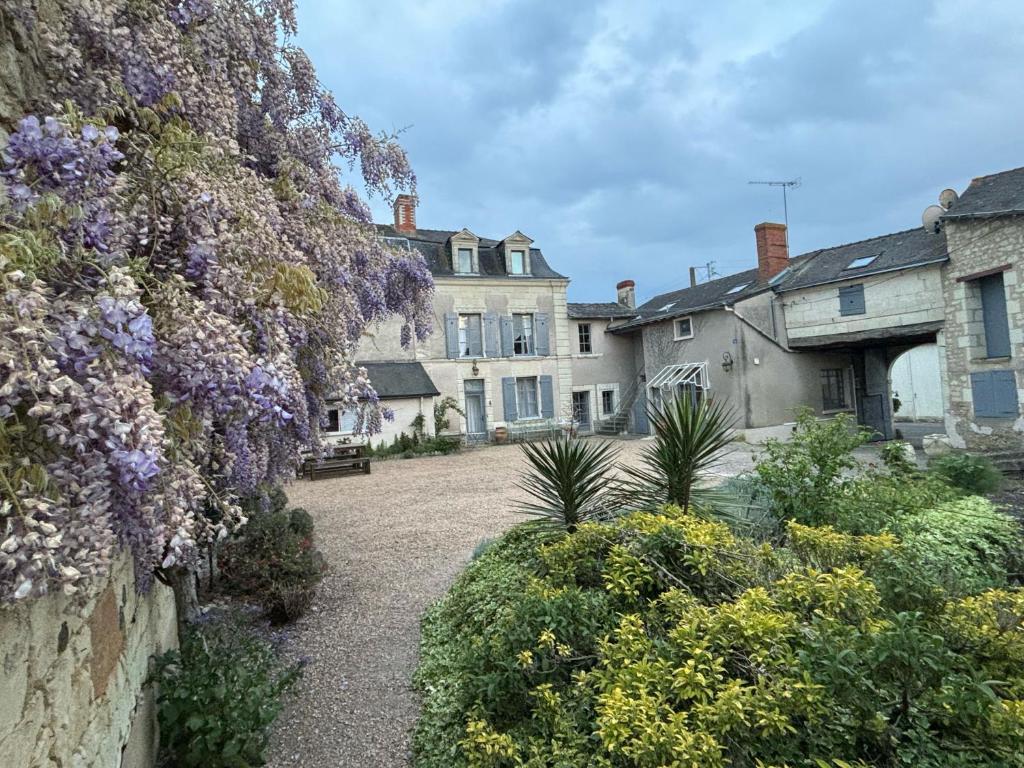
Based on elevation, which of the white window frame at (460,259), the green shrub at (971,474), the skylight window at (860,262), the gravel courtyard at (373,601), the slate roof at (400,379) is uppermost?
the white window frame at (460,259)

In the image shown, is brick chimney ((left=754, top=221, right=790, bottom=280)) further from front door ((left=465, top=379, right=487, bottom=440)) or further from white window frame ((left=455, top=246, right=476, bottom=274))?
front door ((left=465, top=379, right=487, bottom=440))

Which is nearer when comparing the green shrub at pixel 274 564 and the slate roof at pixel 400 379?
the green shrub at pixel 274 564

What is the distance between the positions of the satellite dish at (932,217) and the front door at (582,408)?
11220 mm

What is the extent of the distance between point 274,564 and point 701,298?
17.6 meters

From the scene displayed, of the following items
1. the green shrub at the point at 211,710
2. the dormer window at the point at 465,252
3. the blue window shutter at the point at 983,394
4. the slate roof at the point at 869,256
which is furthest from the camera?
the dormer window at the point at 465,252

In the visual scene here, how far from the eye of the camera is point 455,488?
10938 mm

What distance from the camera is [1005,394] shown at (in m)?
11.2

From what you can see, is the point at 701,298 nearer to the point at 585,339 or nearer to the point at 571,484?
the point at 585,339

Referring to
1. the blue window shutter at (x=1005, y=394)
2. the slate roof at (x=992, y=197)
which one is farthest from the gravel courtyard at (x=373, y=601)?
the slate roof at (x=992, y=197)

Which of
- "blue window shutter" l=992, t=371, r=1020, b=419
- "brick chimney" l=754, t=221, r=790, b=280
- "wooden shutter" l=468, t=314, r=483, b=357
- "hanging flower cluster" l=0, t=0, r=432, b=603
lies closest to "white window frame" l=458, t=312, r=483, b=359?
"wooden shutter" l=468, t=314, r=483, b=357

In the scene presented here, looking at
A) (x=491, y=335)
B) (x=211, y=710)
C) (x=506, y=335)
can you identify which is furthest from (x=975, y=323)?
(x=211, y=710)

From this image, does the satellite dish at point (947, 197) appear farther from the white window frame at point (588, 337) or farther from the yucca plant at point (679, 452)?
the yucca plant at point (679, 452)

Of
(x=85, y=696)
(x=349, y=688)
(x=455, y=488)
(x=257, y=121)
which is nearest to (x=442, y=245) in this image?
(x=455, y=488)

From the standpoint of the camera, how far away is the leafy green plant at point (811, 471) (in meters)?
4.95
